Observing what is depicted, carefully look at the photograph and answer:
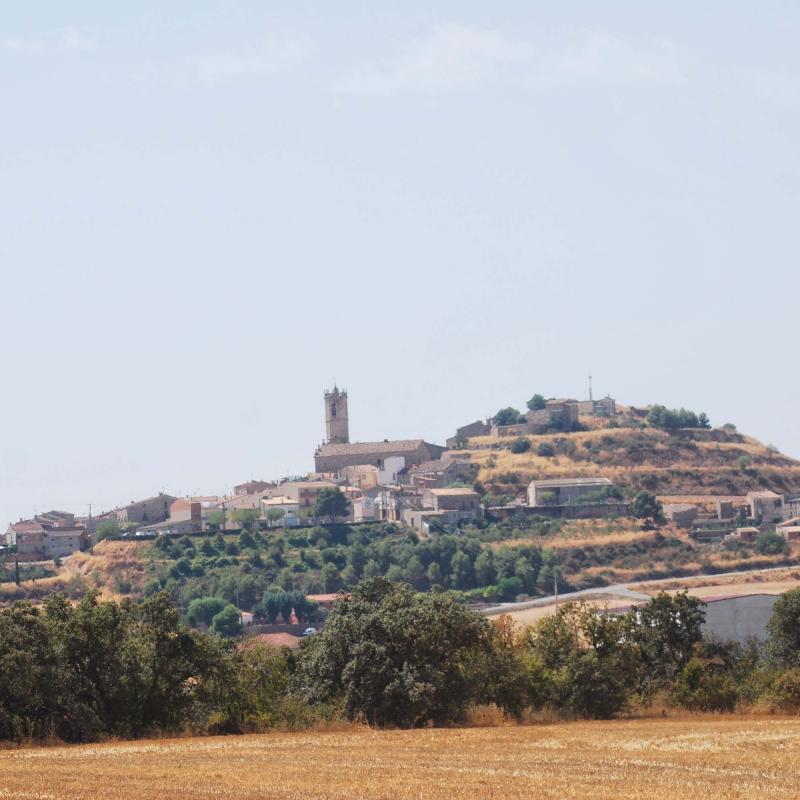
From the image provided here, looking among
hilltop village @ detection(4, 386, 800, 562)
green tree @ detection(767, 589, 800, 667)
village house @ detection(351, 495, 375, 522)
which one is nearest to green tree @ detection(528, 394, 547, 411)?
hilltop village @ detection(4, 386, 800, 562)

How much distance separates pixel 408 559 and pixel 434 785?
107454mm

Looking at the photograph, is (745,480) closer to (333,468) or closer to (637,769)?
(333,468)

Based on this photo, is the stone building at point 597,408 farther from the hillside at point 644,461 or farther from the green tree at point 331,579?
the green tree at point 331,579

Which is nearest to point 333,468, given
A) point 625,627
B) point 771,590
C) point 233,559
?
point 233,559

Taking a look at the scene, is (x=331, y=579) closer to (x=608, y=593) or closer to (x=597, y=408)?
(x=608, y=593)

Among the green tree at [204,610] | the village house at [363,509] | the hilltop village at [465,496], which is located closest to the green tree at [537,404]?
the hilltop village at [465,496]

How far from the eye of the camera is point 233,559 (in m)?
136

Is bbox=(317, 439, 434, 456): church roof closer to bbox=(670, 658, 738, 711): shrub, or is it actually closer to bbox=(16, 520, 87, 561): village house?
bbox=(16, 520, 87, 561): village house

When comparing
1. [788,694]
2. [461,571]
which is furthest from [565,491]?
[788,694]

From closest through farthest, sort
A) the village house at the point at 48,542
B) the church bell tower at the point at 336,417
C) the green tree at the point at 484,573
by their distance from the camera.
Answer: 1. the green tree at the point at 484,573
2. the village house at the point at 48,542
3. the church bell tower at the point at 336,417

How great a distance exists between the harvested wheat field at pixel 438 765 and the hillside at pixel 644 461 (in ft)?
414

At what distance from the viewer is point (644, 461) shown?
16800cm

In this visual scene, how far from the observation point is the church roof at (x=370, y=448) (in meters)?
177

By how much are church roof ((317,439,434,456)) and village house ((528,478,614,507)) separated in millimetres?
23161
